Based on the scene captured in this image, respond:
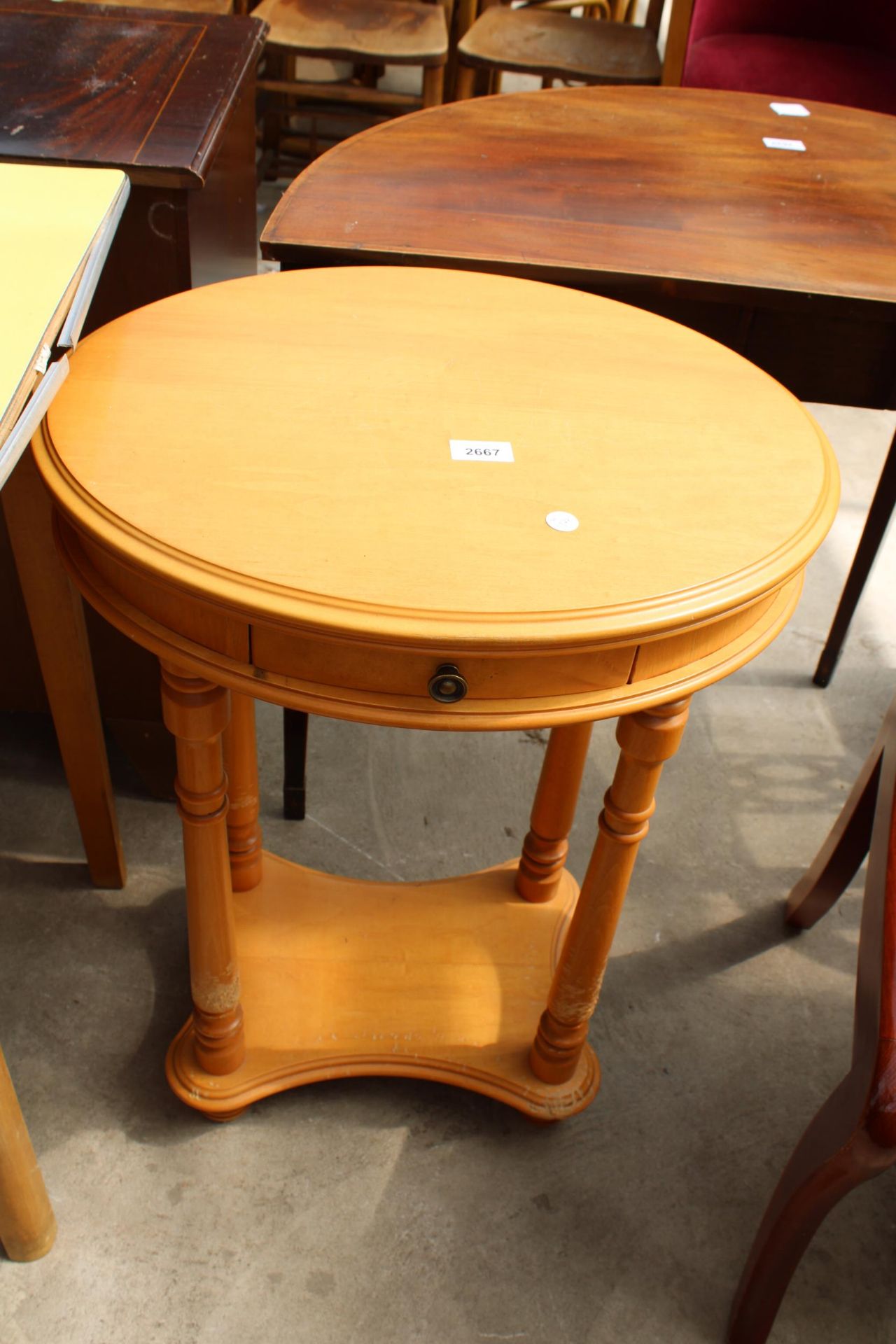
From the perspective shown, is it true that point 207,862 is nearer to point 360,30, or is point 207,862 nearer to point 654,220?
point 654,220

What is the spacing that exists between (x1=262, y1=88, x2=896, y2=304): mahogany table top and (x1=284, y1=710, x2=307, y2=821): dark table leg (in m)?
0.55

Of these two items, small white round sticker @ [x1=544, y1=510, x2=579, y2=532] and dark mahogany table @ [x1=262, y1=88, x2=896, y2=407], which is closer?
small white round sticker @ [x1=544, y1=510, x2=579, y2=532]

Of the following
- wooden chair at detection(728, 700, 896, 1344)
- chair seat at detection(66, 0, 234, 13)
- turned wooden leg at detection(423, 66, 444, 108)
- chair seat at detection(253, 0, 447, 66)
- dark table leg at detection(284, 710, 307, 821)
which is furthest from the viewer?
turned wooden leg at detection(423, 66, 444, 108)

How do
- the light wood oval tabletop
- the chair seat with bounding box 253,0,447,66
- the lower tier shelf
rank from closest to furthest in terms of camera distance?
the light wood oval tabletop, the lower tier shelf, the chair seat with bounding box 253,0,447,66

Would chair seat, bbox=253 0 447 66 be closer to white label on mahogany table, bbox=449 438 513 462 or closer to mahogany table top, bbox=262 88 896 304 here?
mahogany table top, bbox=262 88 896 304

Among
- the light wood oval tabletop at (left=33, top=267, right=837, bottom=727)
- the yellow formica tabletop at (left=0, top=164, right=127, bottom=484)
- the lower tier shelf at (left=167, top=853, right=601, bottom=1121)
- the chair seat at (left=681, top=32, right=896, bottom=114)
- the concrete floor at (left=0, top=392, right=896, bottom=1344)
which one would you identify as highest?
the yellow formica tabletop at (left=0, top=164, right=127, bottom=484)

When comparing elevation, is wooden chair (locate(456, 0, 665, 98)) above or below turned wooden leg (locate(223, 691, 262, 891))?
above

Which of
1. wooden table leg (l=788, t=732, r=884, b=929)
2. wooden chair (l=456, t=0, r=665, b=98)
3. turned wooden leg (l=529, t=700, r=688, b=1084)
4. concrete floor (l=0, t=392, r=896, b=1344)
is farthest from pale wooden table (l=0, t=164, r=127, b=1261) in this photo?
wooden chair (l=456, t=0, r=665, b=98)

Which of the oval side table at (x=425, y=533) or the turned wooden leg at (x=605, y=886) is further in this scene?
the turned wooden leg at (x=605, y=886)

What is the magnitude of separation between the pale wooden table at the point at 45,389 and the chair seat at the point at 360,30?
6.86 ft

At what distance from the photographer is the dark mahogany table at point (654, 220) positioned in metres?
1.21

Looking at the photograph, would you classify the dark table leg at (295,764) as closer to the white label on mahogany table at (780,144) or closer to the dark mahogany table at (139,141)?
the dark mahogany table at (139,141)

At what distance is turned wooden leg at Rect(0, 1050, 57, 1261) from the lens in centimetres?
94

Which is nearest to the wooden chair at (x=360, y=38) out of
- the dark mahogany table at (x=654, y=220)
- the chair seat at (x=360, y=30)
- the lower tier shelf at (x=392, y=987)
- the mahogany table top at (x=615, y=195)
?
the chair seat at (x=360, y=30)
